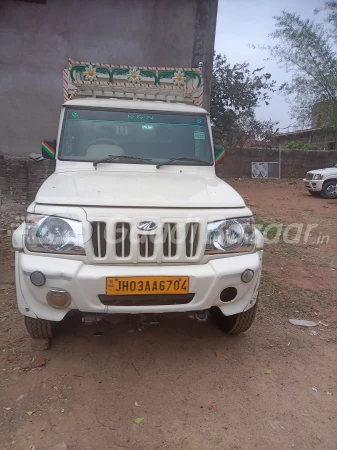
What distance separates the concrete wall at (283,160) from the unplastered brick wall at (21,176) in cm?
1037

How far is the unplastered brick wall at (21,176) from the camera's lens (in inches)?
282

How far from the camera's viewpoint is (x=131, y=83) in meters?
4.73

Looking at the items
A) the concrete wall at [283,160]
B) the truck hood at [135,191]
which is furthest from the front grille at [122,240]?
the concrete wall at [283,160]

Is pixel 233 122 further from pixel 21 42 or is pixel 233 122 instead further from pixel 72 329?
pixel 72 329

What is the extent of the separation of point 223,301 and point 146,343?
0.89 metres

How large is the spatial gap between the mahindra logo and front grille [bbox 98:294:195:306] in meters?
0.45

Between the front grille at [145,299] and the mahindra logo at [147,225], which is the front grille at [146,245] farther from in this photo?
the front grille at [145,299]

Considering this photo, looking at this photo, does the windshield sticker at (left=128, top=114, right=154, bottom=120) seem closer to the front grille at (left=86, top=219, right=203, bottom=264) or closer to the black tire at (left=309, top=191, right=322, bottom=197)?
the front grille at (left=86, top=219, right=203, bottom=264)

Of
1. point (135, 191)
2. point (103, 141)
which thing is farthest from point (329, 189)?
point (135, 191)

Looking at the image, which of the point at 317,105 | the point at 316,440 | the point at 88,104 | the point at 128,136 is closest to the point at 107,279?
the point at 316,440

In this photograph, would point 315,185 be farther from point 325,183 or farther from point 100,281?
point 100,281

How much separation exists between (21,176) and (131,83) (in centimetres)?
357

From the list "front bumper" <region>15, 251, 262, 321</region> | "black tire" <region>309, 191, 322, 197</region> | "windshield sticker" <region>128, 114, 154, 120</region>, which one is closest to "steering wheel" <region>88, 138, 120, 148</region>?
"windshield sticker" <region>128, 114, 154, 120</region>

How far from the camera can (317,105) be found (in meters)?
18.8
